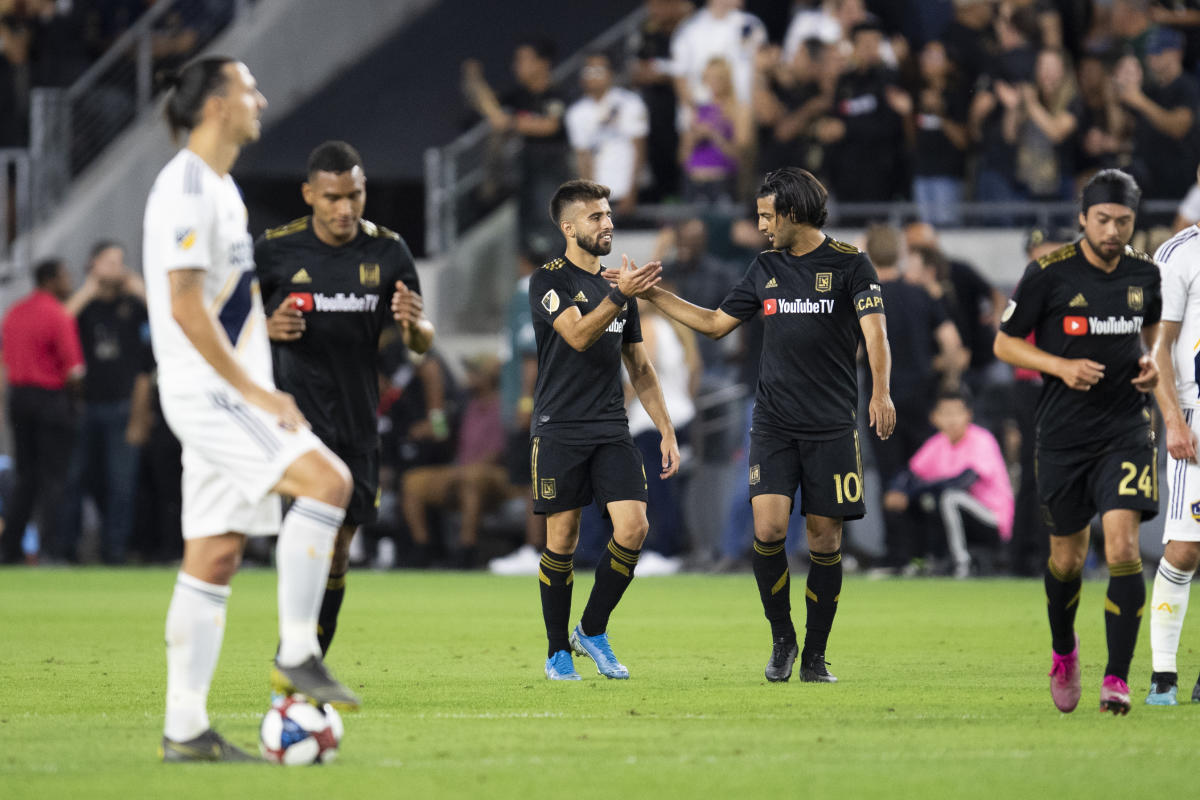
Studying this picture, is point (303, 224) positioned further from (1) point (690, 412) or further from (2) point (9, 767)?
(1) point (690, 412)

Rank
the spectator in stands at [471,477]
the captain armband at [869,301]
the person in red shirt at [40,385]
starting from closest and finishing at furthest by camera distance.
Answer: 1. the captain armband at [869,301]
2. the spectator in stands at [471,477]
3. the person in red shirt at [40,385]

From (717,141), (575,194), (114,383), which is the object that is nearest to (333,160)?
(575,194)

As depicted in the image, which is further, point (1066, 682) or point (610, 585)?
point (610, 585)

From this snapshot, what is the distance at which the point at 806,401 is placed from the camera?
366 inches

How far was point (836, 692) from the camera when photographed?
8.62m

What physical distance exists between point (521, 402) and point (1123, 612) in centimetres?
1058

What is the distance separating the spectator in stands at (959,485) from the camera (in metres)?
16.3

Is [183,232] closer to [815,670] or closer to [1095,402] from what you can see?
[1095,402]

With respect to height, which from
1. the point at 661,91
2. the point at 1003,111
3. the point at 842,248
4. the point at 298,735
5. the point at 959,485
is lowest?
the point at 298,735

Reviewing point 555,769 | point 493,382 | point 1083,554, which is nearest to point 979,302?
point 493,382

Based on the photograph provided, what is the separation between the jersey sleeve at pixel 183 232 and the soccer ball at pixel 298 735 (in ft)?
4.98

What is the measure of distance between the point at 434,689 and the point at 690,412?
9.13 m

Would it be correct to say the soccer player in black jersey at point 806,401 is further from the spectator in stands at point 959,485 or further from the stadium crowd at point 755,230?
the spectator in stands at point 959,485

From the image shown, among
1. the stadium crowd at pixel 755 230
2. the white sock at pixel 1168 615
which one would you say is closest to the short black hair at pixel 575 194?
the white sock at pixel 1168 615
